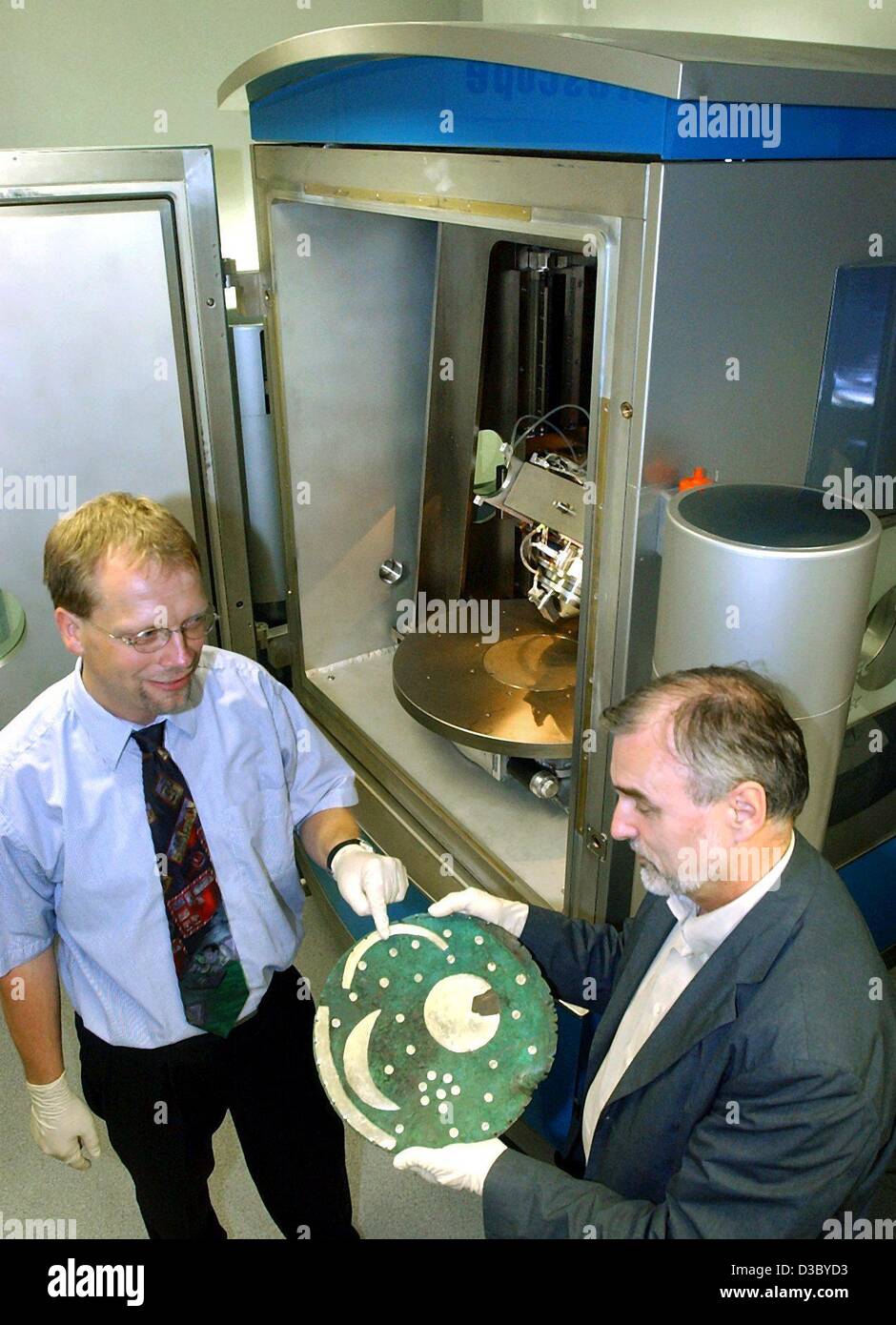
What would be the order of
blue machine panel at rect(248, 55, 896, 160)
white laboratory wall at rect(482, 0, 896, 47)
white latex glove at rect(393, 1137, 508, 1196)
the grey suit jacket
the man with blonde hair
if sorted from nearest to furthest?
the grey suit jacket, blue machine panel at rect(248, 55, 896, 160), white latex glove at rect(393, 1137, 508, 1196), the man with blonde hair, white laboratory wall at rect(482, 0, 896, 47)

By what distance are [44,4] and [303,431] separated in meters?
1.28

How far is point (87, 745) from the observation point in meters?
1.40

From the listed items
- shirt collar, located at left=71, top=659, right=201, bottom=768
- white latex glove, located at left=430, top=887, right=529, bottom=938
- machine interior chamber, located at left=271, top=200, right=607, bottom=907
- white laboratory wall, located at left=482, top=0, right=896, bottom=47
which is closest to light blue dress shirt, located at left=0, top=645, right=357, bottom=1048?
shirt collar, located at left=71, top=659, right=201, bottom=768

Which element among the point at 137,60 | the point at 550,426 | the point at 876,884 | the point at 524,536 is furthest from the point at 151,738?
the point at 137,60

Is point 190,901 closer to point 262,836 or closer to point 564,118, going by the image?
point 262,836

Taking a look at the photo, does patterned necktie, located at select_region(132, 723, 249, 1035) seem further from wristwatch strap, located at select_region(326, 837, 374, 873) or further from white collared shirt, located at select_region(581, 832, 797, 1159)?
white collared shirt, located at select_region(581, 832, 797, 1159)

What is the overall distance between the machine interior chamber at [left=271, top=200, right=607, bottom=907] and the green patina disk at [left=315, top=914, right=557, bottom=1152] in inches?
15.9

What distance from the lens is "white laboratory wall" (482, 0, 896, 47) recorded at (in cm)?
192

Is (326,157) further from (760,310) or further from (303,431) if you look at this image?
(760,310)

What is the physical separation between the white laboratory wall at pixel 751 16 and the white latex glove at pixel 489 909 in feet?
5.29

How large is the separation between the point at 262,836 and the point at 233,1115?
1.53 feet

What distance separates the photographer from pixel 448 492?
246 cm

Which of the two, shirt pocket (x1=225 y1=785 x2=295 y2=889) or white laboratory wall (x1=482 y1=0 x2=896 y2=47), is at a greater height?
white laboratory wall (x1=482 y1=0 x2=896 y2=47)

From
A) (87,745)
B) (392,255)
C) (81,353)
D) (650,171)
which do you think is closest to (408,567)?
(392,255)
